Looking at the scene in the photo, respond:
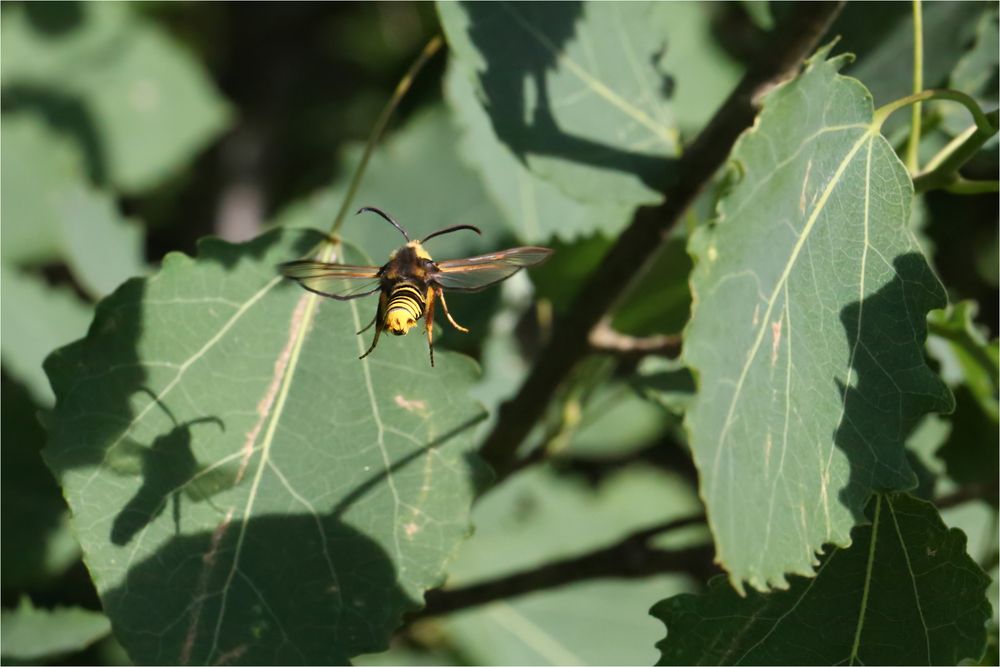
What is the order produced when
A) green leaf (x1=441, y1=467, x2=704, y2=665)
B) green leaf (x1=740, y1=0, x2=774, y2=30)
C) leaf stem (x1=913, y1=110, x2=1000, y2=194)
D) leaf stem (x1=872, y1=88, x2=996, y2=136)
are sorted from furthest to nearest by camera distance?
green leaf (x1=441, y1=467, x2=704, y2=665)
green leaf (x1=740, y1=0, x2=774, y2=30)
leaf stem (x1=913, y1=110, x2=1000, y2=194)
leaf stem (x1=872, y1=88, x2=996, y2=136)

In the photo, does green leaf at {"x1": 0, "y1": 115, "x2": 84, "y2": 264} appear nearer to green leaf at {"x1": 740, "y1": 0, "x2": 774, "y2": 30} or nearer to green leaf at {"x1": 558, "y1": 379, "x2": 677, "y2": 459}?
green leaf at {"x1": 558, "y1": 379, "x2": 677, "y2": 459}

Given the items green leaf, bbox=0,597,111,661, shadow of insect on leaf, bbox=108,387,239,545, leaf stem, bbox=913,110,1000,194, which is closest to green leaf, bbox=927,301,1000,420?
leaf stem, bbox=913,110,1000,194

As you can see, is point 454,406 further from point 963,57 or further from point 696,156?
point 963,57

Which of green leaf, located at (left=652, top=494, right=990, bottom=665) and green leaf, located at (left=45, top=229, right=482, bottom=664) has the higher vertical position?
green leaf, located at (left=45, top=229, right=482, bottom=664)

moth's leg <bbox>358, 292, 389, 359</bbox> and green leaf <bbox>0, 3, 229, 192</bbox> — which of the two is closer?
moth's leg <bbox>358, 292, 389, 359</bbox>

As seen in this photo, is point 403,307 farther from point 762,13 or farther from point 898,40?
point 898,40
